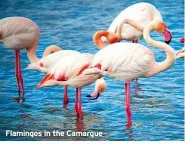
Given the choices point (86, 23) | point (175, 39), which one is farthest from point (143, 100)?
point (86, 23)

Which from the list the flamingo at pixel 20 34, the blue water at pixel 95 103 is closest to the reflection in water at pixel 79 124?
the blue water at pixel 95 103

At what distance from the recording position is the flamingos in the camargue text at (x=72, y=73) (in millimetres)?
9234

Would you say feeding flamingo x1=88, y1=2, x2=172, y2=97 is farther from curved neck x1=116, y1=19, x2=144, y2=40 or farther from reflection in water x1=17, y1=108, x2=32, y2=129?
reflection in water x1=17, y1=108, x2=32, y2=129

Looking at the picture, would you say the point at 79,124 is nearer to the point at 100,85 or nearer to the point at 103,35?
the point at 100,85

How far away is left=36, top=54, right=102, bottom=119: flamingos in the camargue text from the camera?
30.3 feet

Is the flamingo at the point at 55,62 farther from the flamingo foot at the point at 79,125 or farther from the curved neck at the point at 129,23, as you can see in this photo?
the curved neck at the point at 129,23

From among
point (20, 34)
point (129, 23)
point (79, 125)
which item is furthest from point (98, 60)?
point (20, 34)

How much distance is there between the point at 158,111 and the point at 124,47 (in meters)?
1.04

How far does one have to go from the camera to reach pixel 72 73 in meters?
9.27

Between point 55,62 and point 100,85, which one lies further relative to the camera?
point 55,62

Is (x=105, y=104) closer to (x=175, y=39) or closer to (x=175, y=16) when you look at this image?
(x=175, y=39)

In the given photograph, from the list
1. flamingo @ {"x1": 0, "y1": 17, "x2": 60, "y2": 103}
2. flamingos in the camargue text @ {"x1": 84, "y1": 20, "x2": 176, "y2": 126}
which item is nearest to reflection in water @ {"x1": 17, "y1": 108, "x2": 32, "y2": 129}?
flamingo @ {"x1": 0, "y1": 17, "x2": 60, "y2": 103}

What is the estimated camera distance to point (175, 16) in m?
13.4

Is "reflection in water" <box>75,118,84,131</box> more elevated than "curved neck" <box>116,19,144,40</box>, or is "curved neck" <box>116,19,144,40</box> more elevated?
"curved neck" <box>116,19,144,40</box>
